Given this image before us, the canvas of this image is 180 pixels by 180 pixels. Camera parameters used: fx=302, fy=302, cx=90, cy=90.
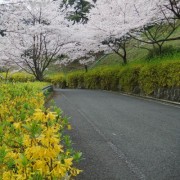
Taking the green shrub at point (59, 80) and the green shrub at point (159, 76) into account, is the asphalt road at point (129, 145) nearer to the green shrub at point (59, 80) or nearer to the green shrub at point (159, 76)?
the green shrub at point (159, 76)

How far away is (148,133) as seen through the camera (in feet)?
26.1

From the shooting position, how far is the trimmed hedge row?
1521cm

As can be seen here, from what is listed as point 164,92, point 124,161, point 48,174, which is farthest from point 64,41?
point 48,174

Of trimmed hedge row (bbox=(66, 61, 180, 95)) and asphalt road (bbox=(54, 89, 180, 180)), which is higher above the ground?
trimmed hedge row (bbox=(66, 61, 180, 95))

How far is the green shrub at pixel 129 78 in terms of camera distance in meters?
19.9

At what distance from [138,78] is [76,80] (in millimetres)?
20223

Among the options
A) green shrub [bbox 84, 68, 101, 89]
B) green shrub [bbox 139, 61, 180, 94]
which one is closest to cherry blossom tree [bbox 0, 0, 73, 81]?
green shrub [bbox 84, 68, 101, 89]

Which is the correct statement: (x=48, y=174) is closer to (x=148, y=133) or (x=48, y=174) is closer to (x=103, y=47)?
(x=148, y=133)

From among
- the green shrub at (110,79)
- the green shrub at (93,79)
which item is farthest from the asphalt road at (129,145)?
the green shrub at (93,79)

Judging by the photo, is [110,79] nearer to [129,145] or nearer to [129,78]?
[129,78]

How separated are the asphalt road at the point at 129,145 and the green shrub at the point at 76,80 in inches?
1016

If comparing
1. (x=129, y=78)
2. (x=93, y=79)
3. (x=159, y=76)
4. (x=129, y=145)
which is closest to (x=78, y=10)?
(x=93, y=79)

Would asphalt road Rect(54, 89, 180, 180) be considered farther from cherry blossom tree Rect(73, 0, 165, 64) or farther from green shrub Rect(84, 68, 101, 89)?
green shrub Rect(84, 68, 101, 89)

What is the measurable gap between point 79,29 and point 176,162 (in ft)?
78.4
